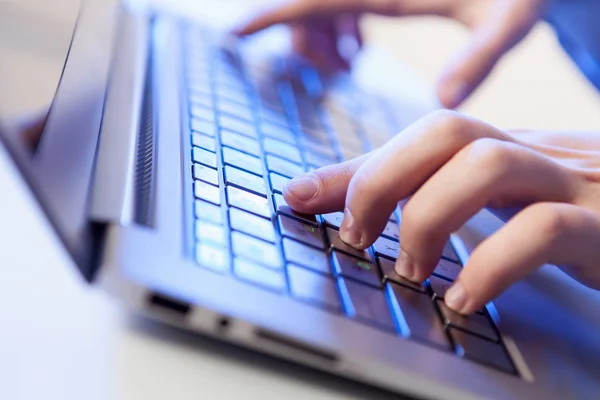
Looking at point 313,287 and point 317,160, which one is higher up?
point 317,160

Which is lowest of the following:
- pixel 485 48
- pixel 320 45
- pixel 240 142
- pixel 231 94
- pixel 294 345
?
pixel 294 345

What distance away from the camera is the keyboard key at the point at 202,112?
0.50 m

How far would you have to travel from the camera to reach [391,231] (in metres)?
0.45

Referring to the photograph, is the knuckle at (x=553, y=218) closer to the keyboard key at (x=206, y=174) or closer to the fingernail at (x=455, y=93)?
the keyboard key at (x=206, y=174)

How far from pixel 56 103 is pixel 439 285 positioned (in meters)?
0.26

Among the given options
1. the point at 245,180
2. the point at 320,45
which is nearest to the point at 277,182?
the point at 245,180

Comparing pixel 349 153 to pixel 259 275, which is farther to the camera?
pixel 349 153

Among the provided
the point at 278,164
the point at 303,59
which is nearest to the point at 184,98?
the point at 278,164

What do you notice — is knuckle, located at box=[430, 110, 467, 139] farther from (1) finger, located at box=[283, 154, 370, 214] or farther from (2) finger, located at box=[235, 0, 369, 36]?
(2) finger, located at box=[235, 0, 369, 36]

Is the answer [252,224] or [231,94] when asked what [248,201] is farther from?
[231,94]

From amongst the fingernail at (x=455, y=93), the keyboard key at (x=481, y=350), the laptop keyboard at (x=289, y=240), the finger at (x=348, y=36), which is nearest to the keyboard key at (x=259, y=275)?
the laptop keyboard at (x=289, y=240)

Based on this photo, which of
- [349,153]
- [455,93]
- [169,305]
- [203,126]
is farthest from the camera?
[455,93]

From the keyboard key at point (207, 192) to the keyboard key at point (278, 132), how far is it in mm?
168

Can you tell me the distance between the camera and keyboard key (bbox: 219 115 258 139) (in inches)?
20.3
